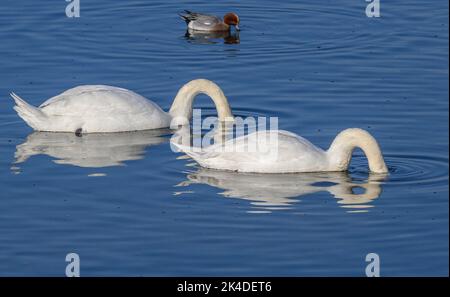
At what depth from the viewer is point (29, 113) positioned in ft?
58.0

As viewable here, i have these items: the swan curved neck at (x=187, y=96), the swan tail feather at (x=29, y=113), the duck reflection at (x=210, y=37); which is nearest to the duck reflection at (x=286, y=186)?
the swan curved neck at (x=187, y=96)

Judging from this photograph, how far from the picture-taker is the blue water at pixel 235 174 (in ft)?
42.3

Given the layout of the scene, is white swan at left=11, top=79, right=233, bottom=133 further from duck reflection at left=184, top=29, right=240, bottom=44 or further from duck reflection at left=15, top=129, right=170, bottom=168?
duck reflection at left=184, top=29, right=240, bottom=44

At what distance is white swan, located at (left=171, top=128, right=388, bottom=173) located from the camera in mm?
15391

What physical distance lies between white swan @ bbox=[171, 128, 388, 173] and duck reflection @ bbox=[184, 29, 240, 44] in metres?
8.10

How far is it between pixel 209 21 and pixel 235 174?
30.0ft

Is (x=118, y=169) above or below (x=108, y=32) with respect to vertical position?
below

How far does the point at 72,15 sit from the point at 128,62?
3.69 m

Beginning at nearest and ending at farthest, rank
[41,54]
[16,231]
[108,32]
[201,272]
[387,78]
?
[201,272] → [16,231] → [387,78] → [41,54] → [108,32]

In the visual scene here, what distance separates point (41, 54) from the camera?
21859mm

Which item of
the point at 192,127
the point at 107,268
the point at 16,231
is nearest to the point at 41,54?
the point at 192,127

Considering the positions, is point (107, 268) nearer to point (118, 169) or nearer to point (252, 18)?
point (118, 169)

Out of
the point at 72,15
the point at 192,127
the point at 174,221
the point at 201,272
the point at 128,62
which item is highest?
the point at 72,15

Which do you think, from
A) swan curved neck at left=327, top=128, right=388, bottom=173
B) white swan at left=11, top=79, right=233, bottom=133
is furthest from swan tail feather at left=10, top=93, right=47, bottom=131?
swan curved neck at left=327, top=128, right=388, bottom=173
